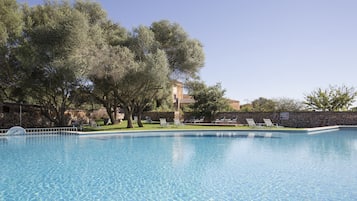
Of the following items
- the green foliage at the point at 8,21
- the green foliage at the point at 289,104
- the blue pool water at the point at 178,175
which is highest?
the green foliage at the point at 8,21

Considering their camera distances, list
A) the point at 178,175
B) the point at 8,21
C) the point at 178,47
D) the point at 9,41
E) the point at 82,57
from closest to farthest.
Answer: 1. the point at 178,175
2. the point at 8,21
3. the point at 82,57
4. the point at 9,41
5. the point at 178,47

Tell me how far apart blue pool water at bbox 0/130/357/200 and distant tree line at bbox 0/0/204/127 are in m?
8.43

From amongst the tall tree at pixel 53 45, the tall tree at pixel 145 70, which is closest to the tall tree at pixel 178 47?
the tall tree at pixel 145 70

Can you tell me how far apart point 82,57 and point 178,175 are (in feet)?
42.9

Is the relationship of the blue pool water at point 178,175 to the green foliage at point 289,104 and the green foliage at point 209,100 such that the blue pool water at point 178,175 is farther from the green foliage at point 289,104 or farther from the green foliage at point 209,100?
the green foliage at point 289,104

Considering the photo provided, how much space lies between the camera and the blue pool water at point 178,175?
217 inches

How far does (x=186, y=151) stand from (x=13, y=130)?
11.5 m

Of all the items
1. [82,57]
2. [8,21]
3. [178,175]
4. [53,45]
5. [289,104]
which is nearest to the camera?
[178,175]

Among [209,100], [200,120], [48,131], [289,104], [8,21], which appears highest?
[8,21]

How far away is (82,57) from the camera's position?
17.9 meters

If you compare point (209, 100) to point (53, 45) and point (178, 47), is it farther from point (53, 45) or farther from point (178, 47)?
point (53, 45)

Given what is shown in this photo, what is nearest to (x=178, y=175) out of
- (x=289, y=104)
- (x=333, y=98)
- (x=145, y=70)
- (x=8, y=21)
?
(x=145, y=70)

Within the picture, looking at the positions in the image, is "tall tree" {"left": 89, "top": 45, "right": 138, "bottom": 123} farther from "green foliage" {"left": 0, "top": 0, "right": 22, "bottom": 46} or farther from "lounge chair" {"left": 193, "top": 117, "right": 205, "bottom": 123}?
"lounge chair" {"left": 193, "top": 117, "right": 205, "bottom": 123}

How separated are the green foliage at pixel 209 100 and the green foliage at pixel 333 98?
29.9 ft
